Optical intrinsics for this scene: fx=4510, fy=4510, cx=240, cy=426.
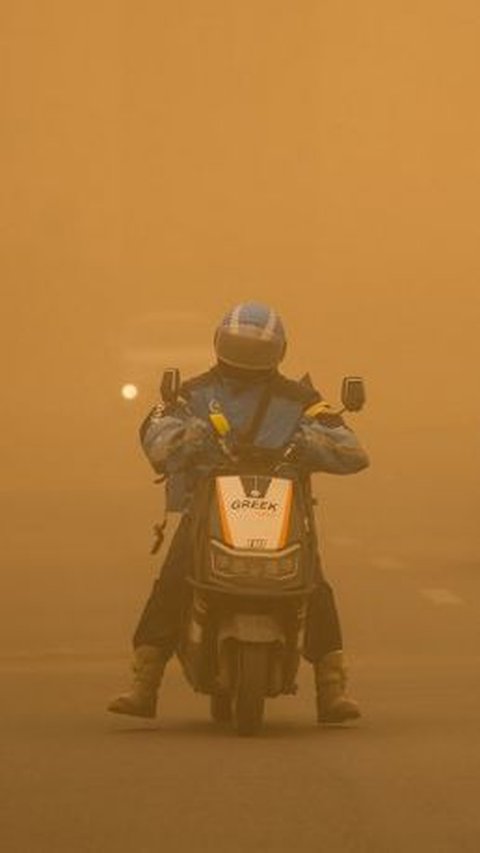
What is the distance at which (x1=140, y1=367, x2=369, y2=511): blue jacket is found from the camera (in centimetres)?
1467

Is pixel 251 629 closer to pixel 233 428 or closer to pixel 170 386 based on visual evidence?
pixel 233 428

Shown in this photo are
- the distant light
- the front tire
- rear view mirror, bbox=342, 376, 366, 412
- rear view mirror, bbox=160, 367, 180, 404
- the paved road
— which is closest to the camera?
the paved road

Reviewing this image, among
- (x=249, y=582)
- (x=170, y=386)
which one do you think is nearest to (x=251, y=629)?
(x=249, y=582)

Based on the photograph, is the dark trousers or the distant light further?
A: the distant light

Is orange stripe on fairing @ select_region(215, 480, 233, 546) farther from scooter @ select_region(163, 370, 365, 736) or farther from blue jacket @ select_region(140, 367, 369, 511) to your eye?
blue jacket @ select_region(140, 367, 369, 511)

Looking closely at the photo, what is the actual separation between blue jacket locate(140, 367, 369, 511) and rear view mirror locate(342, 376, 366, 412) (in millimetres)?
82

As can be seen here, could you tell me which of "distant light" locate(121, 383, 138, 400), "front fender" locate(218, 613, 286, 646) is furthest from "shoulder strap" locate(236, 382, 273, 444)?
"distant light" locate(121, 383, 138, 400)

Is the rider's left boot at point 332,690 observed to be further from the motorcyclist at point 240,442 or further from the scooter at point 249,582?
the scooter at point 249,582

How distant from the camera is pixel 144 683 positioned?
1497 cm

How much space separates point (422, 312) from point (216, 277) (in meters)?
3.25

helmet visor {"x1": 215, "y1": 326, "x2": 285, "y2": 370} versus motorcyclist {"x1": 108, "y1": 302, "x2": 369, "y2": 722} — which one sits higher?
helmet visor {"x1": 215, "y1": 326, "x2": 285, "y2": 370}

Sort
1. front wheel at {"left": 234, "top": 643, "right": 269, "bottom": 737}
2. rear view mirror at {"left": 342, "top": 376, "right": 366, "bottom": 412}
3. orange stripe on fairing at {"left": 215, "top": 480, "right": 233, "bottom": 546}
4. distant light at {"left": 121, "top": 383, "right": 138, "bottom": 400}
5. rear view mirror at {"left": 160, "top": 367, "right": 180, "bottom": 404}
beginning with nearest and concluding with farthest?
front wheel at {"left": 234, "top": 643, "right": 269, "bottom": 737} → orange stripe on fairing at {"left": 215, "top": 480, "right": 233, "bottom": 546} → rear view mirror at {"left": 160, "top": 367, "right": 180, "bottom": 404} → rear view mirror at {"left": 342, "top": 376, "right": 366, "bottom": 412} → distant light at {"left": 121, "top": 383, "right": 138, "bottom": 400}

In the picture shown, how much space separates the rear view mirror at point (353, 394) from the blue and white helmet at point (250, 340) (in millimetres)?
253

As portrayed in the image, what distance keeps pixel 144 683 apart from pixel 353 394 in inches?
46.6
